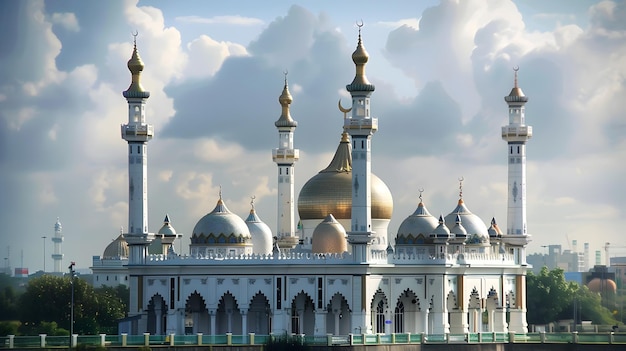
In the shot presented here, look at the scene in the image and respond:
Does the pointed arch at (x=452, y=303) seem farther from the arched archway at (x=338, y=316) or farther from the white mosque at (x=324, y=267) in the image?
the arched archway at (x=338, y=316)

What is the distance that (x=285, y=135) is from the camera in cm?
12350

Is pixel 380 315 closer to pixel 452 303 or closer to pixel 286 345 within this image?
pixel 452 303

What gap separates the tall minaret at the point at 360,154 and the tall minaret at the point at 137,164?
11633 millimetres

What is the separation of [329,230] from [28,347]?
779 inches

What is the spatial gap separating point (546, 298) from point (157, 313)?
37.6 meters

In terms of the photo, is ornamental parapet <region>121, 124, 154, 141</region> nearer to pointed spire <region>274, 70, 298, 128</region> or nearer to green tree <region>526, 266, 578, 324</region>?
pointed spire <region>274, 70, 298, 128</region>

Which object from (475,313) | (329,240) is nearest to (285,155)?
(329,240)

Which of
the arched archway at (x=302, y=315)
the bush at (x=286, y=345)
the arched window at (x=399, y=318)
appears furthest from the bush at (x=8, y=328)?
the arched window at (x=399, y=318)

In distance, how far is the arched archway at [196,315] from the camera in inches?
4341

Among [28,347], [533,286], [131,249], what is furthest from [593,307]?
[28,347]

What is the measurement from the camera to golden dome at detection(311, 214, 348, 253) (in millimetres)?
109188

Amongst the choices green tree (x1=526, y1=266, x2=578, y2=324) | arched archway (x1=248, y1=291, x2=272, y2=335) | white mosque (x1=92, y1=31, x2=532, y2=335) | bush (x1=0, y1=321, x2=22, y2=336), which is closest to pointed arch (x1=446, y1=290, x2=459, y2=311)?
white mosque (x1=92, y1=31, x2=532, y2=335)

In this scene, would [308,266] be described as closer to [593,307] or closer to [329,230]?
[329,230]

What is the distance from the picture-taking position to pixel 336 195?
382ft
